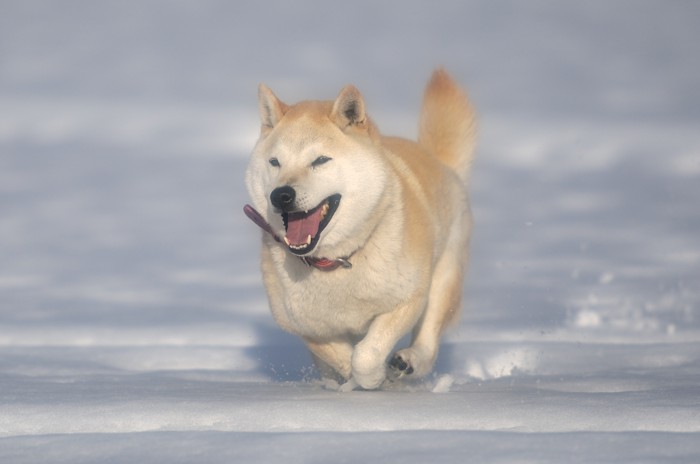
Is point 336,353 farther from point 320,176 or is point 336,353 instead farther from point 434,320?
point 320,176

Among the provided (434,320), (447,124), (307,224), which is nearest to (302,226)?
(307,224)

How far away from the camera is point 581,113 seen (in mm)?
13781

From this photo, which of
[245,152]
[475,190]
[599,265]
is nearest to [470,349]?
[599,265]

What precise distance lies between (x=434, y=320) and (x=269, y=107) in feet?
4.17

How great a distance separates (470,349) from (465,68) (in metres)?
9.22

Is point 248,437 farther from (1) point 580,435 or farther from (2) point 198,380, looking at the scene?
(2) point 198,380

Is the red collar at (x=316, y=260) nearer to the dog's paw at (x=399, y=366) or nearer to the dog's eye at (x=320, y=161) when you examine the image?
the dog's eye at (x=320, y=161)

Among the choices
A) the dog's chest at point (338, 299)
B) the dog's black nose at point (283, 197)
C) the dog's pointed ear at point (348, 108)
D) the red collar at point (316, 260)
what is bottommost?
the dog's chest at point (338, 299)

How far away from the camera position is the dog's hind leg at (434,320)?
14.8 ft

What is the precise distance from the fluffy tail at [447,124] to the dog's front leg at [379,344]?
1.57m

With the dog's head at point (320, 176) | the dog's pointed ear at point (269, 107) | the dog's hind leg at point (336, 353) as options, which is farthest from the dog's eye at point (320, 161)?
the dog's hind leg at point (336, 353)

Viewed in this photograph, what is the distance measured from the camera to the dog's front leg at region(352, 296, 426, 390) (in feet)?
13.9

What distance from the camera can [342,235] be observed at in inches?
166

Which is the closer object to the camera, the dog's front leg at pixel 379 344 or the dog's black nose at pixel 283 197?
the dog's black nose at pixel 283 197
